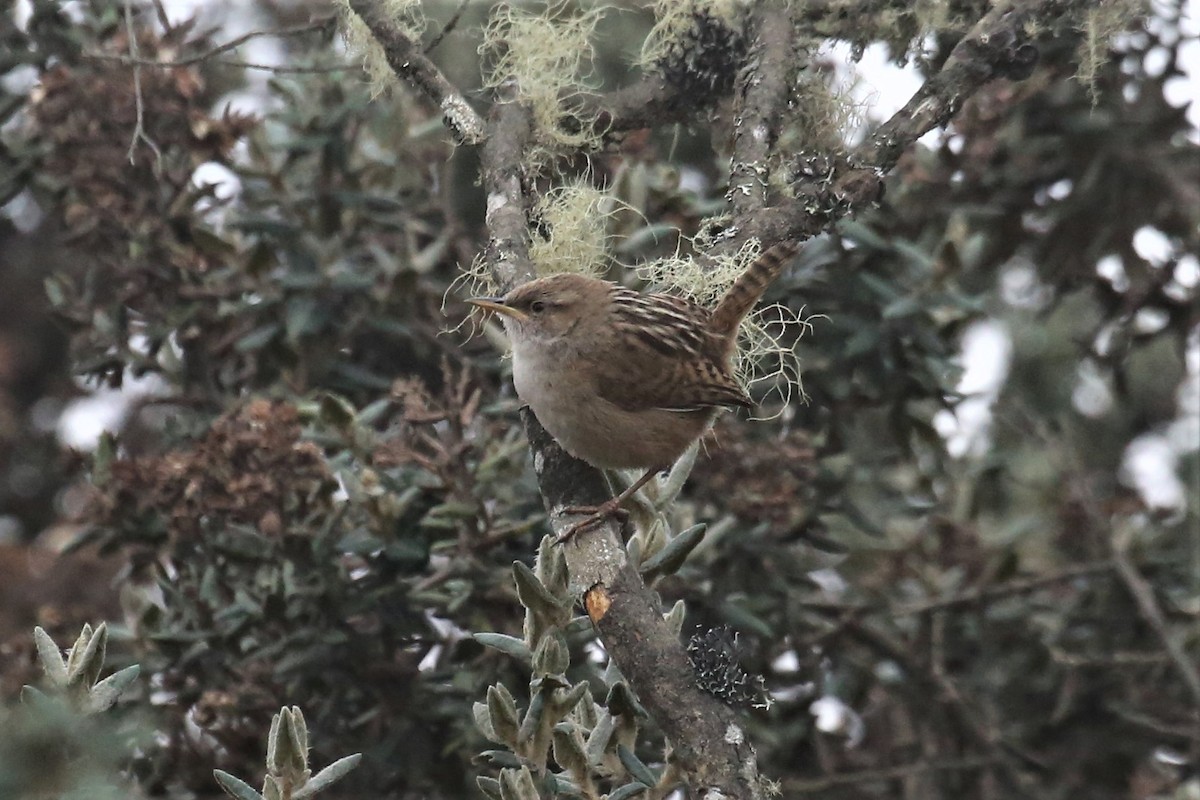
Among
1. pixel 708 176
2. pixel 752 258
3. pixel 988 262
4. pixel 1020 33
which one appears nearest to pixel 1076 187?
pixel 988 262

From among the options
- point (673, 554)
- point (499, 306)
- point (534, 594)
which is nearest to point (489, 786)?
point (534, 594)

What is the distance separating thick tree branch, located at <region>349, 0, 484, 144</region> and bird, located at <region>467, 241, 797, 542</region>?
417 mm

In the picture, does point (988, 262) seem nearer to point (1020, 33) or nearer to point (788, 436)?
point (788, 436)

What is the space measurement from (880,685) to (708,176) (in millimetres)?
2111

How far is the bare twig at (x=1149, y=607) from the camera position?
14.0ft

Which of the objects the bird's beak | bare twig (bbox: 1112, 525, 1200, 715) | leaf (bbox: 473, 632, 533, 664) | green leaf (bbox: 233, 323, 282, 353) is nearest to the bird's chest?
the bird's beak

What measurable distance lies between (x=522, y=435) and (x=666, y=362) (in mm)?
576

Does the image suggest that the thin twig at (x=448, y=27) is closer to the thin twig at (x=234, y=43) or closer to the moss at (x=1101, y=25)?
the thin twig at (x=234, y=43)

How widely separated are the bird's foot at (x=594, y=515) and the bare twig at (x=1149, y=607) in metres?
2.25

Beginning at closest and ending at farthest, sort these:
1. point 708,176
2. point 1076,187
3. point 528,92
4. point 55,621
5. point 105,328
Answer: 1. point 528,92
2. point 55,621
3. point 105,328
4. point 1076,187
5. point 708,176

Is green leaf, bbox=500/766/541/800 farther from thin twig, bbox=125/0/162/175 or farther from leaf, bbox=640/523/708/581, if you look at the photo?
thin twig, bbox=125/0/162/175

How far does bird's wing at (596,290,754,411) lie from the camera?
11.3 feet

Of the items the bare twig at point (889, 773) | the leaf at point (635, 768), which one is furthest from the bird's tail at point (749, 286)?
the bare twig at point (889, 773)

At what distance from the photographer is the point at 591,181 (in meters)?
3.71
